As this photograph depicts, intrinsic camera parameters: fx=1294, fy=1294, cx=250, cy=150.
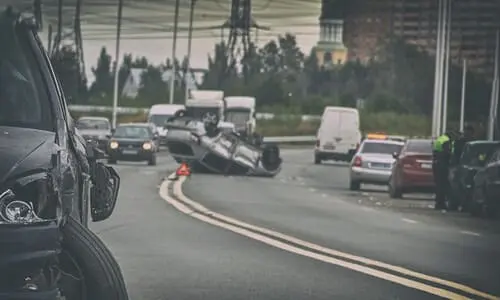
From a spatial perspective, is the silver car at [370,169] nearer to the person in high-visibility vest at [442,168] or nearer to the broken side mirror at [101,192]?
the person in high-visibility vest at [442,168]

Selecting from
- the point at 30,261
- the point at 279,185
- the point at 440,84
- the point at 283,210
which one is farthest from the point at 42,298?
the point at 440,84

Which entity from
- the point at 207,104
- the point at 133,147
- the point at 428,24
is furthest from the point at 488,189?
the point at 207,104

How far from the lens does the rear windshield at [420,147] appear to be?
30.4 meters

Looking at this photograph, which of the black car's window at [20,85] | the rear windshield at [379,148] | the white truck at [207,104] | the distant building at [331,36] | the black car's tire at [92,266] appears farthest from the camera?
the white truck at [207,104]

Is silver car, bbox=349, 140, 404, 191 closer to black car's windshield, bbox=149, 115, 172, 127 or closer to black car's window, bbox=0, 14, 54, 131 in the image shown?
black car's window, bbox=0, 14, 54, 131

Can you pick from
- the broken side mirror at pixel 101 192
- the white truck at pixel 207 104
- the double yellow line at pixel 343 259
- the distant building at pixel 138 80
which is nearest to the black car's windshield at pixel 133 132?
the white truck at pixel 207 104

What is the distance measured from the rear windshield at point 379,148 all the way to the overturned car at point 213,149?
4286mm

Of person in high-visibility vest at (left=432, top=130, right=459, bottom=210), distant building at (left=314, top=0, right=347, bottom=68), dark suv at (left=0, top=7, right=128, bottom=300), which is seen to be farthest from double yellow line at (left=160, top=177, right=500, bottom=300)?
distant building at (left=314, top=0, right=347, bottom=68)

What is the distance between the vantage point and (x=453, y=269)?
13.2 metres

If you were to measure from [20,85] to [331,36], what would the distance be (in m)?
56.1

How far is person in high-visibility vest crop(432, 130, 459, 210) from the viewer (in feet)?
86.7

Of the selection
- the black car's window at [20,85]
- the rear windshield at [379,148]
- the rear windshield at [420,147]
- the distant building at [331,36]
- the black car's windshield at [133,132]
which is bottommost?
the black car's windshield at [133,132]

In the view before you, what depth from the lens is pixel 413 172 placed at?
2973 cm

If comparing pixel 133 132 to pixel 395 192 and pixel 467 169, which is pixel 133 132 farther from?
pixel 467 169
